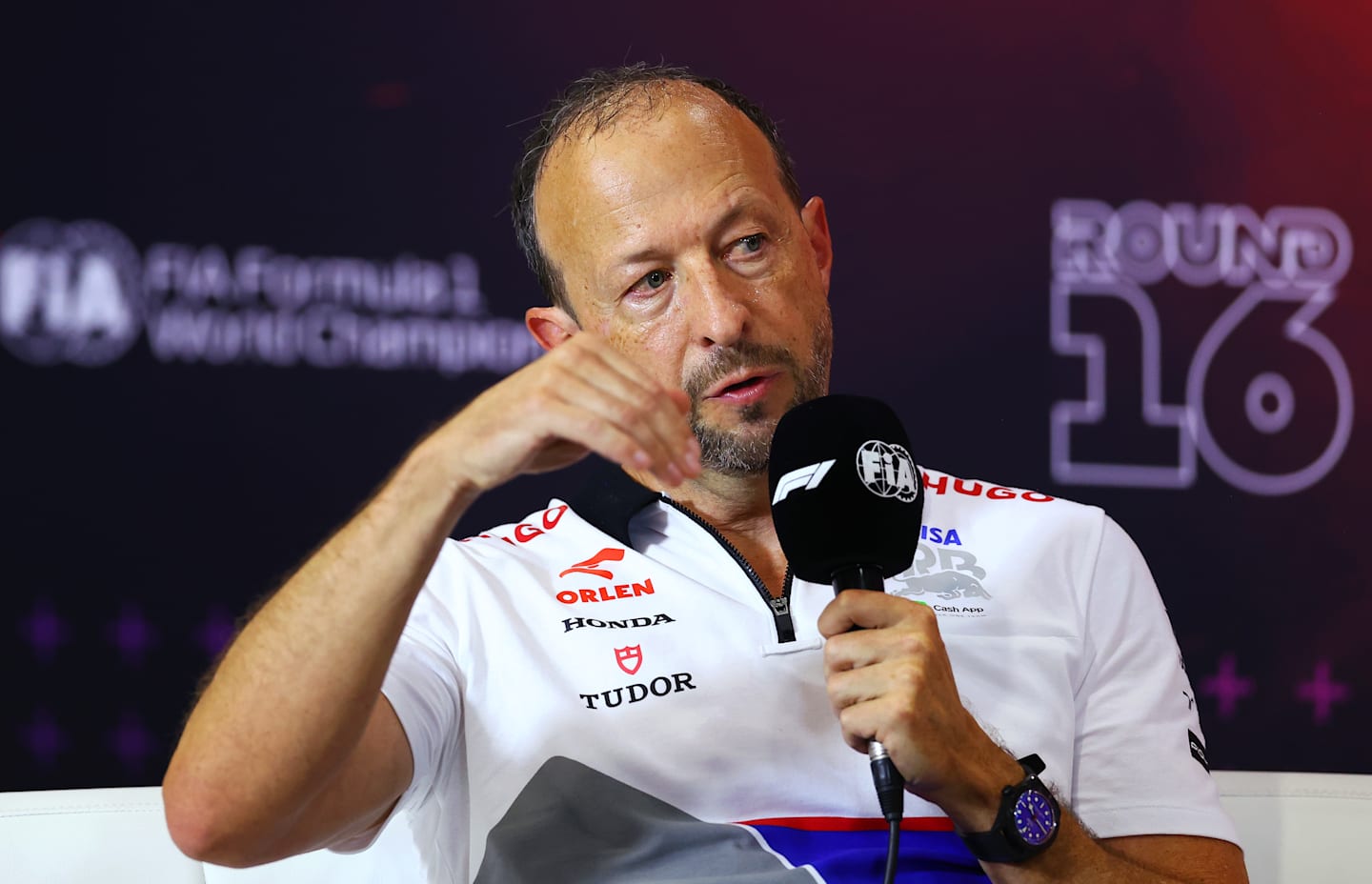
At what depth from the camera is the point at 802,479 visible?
3.96 ft

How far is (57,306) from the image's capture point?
2.23 metres

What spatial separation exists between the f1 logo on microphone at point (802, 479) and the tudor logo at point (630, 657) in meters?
0.31

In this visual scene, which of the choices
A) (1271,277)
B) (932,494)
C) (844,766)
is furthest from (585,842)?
(1271,277)

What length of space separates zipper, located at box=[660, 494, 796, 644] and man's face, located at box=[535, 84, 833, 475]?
0.20ft

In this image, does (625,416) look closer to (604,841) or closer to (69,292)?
(604,841)

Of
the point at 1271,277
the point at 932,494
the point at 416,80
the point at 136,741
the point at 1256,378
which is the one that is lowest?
the point at 136,741

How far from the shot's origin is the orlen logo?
2227 mm

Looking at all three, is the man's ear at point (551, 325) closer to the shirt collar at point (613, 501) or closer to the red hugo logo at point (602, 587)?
the shirt collar at point (613, 501)

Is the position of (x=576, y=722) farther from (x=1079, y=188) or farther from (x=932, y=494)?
(x=1079, y=188)

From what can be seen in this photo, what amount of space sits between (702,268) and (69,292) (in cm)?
115

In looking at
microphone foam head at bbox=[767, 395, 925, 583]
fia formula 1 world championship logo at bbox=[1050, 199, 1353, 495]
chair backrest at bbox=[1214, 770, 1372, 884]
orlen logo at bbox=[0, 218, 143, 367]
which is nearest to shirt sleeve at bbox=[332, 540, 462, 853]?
microphone foam head at bbox=[767, 395, 925, 583]

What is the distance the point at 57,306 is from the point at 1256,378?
206 centimetres

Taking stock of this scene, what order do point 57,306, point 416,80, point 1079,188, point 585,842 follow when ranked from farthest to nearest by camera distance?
point 1079,188, point 416,80, point 57,306, point 585,842

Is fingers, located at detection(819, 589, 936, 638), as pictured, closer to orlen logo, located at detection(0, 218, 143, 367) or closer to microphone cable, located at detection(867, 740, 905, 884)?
microphone cable, located at detection(867, 740, 905, 884)
